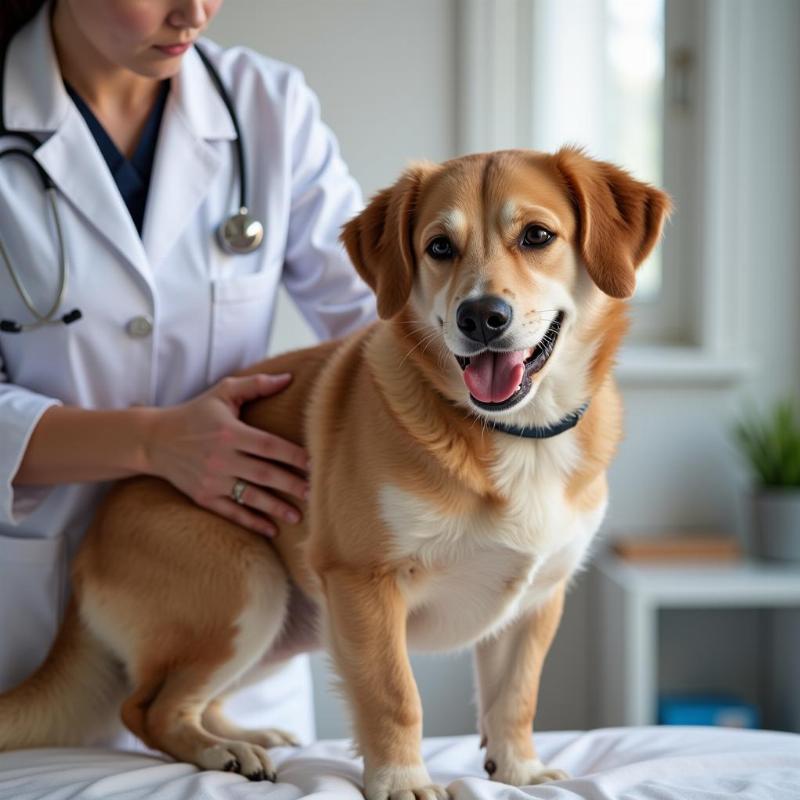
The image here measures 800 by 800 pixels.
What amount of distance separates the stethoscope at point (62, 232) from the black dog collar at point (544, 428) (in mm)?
463

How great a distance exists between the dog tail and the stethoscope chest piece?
51 cm

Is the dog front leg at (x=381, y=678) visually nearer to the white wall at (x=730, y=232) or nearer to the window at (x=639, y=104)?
the white wall at (x=730, y=232)

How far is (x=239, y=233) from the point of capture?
136cm

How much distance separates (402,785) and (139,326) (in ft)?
2.11

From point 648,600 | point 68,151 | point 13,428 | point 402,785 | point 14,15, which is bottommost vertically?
point 648,600

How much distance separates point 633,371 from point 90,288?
1430mm

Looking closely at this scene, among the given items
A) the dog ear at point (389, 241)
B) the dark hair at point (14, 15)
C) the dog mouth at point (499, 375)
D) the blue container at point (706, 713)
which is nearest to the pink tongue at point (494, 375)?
the dog mouth at point (499, 375)

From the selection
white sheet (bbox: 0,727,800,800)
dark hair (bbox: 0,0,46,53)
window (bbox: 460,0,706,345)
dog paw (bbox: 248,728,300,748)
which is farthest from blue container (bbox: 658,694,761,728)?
dark hair (bbox: 0,0,46,53)

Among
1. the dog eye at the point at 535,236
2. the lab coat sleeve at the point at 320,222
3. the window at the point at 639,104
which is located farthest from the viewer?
the window at the point at 639,104

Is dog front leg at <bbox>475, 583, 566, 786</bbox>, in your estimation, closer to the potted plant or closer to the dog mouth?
the dog mouth

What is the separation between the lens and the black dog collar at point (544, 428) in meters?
1.12

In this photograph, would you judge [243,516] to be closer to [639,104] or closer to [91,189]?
[91,189]

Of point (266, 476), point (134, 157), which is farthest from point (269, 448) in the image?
point (134, 157)

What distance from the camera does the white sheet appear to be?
1014 millimetres
